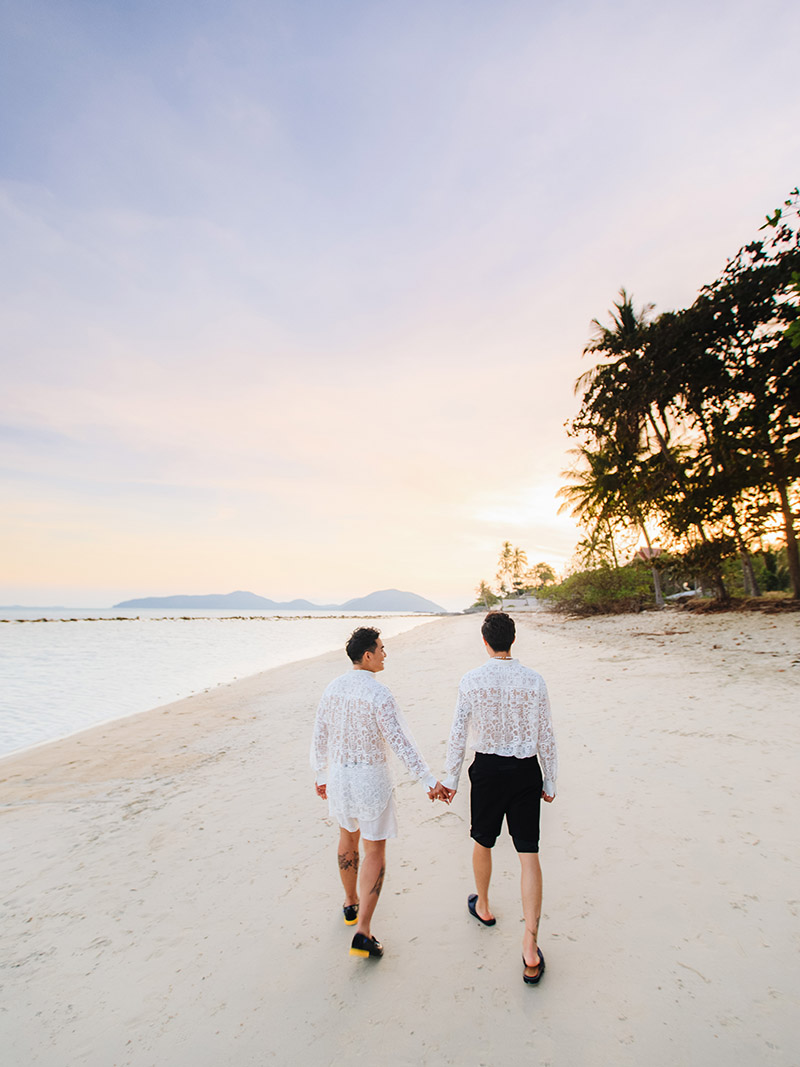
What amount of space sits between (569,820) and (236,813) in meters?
3.71

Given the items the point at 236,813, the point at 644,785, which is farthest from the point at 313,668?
the point at 644,785

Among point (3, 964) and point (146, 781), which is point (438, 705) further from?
point (3, 964)

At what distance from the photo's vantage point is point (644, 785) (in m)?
5.27

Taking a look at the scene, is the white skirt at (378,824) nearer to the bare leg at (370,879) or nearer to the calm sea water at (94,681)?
the bare leg at (370,879)

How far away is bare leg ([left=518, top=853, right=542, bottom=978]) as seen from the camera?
289 centimetres

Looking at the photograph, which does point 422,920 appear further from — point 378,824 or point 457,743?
point 457,743

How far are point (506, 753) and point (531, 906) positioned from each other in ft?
2.91

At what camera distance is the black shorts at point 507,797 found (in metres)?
3.12

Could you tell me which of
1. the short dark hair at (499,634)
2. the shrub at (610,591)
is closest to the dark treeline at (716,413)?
the shrub at (610,591)

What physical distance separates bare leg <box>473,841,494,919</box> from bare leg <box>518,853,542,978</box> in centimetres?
33

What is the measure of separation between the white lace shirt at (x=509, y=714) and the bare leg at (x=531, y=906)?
0.43m

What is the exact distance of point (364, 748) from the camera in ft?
10.5

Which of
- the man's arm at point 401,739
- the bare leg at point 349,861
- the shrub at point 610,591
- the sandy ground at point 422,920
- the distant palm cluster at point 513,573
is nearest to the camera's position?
the sandy ground at point 422,920

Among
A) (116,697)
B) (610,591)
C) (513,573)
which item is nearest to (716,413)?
(610,591)
